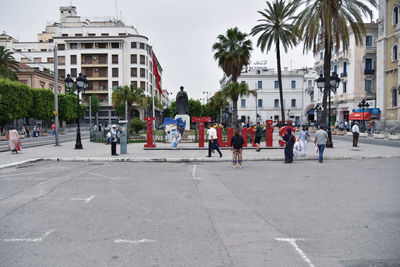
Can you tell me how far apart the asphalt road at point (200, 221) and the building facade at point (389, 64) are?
35.9m

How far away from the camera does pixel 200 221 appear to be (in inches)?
228

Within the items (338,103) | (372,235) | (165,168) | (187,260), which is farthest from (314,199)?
(338,103)

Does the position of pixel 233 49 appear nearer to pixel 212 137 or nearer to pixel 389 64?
pixel 212 137

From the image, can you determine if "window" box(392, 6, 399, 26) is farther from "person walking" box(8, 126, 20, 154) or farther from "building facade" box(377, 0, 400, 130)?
"person walking" box(8, 126, 20, 154)

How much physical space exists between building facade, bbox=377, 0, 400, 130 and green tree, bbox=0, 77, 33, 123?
45.6 m

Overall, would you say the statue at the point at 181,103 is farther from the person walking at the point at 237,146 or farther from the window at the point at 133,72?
the window at the point at 133,72

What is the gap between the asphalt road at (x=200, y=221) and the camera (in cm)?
421

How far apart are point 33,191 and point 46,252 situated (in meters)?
4.81

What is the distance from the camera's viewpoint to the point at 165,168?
13234 mm

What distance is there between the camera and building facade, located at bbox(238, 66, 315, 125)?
72.4 m

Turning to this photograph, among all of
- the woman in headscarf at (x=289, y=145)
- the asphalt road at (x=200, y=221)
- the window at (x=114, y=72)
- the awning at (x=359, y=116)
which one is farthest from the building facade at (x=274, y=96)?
the asphalt road at (x=200, y=221)

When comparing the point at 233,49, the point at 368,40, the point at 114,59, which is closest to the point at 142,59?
the point at 114,59

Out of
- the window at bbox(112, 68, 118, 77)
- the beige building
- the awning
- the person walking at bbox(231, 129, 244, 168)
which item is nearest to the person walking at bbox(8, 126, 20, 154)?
the person walking at bbox(231, 129, 244, 168)

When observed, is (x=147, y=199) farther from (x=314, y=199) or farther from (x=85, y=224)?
(x=314, y=199)
